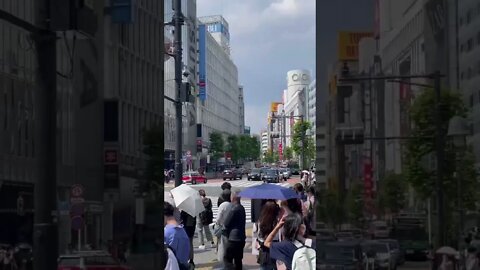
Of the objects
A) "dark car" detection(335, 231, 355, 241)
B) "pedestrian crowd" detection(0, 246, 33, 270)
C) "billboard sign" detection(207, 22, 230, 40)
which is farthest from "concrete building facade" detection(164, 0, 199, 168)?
"billboard sign" detection(207, 22, 230, 40)

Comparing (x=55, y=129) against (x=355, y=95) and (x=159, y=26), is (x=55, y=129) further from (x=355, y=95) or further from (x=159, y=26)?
(x=355, y=95)

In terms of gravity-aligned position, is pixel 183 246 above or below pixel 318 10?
below

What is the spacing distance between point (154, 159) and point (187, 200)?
719cm

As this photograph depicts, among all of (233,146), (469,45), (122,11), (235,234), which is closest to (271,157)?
(233,146)

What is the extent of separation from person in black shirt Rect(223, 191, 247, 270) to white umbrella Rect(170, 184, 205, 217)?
2.19ft

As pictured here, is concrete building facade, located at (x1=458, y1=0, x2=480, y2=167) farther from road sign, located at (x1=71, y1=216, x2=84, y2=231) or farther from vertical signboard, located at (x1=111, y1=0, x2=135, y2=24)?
road sign, located at (x1=71, y1=216, x2=84, y2=231)

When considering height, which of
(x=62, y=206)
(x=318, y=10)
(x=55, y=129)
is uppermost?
(x=318, y=10)

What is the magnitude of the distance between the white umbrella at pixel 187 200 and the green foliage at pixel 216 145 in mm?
88842

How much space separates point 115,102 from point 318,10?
1.08 m

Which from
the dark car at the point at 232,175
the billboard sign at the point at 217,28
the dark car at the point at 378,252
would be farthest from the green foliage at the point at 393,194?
the billboard sign at the point at 217,28

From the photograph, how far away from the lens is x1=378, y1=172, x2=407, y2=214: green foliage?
2.51m

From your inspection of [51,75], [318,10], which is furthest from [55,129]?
[318,10]

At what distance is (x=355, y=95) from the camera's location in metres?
2.61

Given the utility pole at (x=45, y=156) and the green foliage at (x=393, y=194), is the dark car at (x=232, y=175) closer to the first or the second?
the utility pole at (x=45, y=156)
